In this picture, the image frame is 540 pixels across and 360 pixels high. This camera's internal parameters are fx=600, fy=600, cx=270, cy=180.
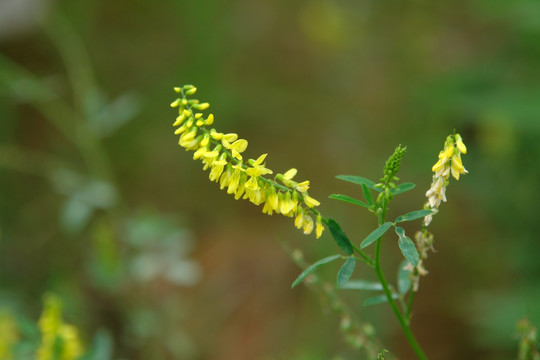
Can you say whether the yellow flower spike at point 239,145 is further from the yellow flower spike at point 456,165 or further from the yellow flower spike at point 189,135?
the yellow flower spike at point 456,165

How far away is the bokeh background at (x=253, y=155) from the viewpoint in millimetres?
2482

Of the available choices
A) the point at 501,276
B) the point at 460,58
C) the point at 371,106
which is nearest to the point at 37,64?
the point at 371,106

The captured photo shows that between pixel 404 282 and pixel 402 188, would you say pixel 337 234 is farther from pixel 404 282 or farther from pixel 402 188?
pixel 404 282

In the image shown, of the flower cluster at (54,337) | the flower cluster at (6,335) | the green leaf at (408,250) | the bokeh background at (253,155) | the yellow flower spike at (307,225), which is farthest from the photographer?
the bokeh background at (253,155)

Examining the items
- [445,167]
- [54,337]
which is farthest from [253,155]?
[445,167]

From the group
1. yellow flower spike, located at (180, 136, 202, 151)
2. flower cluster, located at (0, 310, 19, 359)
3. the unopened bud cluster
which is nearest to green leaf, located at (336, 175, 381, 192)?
A: the unopened bud cluster

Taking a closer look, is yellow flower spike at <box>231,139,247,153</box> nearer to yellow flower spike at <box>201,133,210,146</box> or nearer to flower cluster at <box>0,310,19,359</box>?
yellow flower spike at <box>201,133,210,146</box>

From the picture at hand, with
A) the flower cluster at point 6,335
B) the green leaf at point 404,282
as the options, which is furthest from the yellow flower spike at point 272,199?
the flower cluster at point 6,335

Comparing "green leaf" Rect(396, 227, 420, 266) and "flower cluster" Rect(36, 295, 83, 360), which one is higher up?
"green leaf" Rect(396, 227, 420, 266)

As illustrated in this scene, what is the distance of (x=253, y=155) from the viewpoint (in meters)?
3.83

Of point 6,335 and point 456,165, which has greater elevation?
point 456,165

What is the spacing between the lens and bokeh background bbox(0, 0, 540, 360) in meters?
2.48

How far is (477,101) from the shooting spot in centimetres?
276

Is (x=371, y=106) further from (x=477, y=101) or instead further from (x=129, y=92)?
(x=129, y=92)
